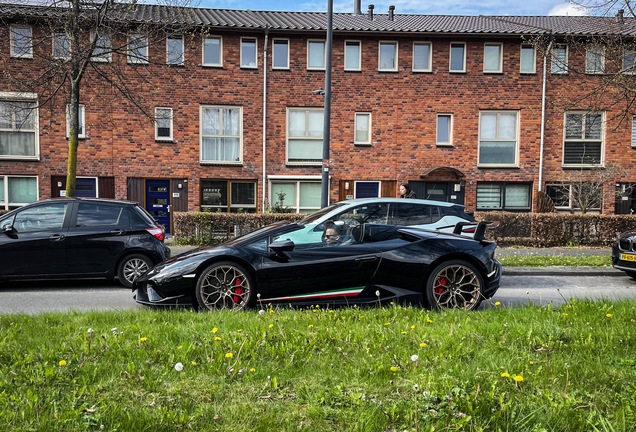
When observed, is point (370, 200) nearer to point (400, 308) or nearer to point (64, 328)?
point (400, 308)

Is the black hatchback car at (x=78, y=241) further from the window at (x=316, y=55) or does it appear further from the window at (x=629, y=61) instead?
the window at (x=316, y=55)

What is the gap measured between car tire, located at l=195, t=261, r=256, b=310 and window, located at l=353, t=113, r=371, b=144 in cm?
1577

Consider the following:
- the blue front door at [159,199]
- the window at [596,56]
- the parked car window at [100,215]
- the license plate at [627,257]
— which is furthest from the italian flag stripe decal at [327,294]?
the blue front door at [159,199]

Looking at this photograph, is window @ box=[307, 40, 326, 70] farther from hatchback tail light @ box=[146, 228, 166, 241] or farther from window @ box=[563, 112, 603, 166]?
hatchback tail light @ box=[146, 228, 166, 241]

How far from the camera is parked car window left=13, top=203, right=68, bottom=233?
337 inches

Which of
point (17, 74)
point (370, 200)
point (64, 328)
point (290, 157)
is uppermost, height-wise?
point (17, 74)

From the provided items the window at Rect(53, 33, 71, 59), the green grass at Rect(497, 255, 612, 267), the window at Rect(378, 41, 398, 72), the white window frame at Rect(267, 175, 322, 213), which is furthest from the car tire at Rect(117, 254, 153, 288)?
the window at Rect(378, 41, 398, 72)

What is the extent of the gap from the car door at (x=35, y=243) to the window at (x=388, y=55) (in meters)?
16.1

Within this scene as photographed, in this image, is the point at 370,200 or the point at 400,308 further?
the point at 370,200

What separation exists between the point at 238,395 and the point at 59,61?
1159cm

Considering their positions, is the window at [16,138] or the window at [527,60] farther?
the window at [527,60]

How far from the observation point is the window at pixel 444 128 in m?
21.5

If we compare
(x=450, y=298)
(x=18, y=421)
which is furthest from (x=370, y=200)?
(x=18, y=421)

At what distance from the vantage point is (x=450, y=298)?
20.9 ft
